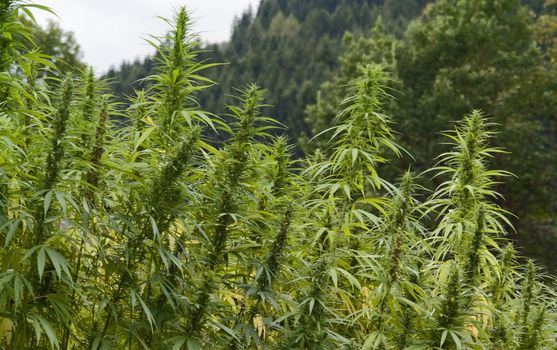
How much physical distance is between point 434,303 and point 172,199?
1.27 meters

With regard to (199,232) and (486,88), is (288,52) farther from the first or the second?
(199,232)

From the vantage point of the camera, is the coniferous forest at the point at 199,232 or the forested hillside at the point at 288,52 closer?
the coniferous forest at the point at 199,232

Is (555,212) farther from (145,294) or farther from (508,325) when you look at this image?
(145,294)

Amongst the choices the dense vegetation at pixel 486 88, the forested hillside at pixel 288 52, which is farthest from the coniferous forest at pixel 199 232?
the forested hillside at pixel 288 52

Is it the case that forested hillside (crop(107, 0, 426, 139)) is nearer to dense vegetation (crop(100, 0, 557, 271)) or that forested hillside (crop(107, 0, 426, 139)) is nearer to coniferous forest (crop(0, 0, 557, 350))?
dense vegetation (crop(100, 0, 557, 271))

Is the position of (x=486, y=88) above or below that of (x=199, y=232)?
above

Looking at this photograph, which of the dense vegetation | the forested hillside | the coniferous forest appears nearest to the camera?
the coniferous forest

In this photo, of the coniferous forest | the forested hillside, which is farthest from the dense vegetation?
the forested hillside

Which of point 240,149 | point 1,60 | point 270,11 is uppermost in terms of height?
point 270,11

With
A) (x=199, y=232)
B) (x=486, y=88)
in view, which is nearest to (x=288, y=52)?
(x=486, y=88)

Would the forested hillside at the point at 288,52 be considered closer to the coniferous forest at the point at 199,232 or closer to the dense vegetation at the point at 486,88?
the dense vegetation at the point at 486,88

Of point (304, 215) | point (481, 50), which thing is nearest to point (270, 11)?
point (481, 50)

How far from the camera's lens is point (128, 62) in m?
74.6

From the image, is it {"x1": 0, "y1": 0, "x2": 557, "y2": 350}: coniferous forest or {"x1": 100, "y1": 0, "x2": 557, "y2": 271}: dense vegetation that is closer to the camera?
{"x1": 0, "y1": 0, "x2": 557, "y2": 350}: coniferous forest
